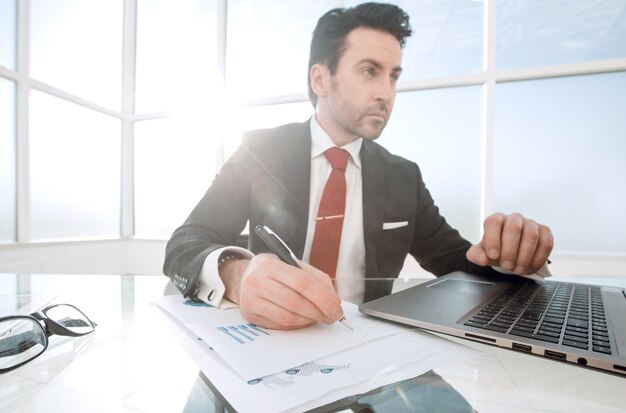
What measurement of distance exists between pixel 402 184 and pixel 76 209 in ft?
9.63

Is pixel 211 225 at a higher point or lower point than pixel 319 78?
lower

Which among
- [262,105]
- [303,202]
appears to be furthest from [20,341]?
[262,105]

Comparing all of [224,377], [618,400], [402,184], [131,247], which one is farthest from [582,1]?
[131,247]

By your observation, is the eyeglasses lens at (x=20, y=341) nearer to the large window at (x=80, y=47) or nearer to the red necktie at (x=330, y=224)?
the red necktie at (x=330, y=224)

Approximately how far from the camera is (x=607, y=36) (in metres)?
1.91

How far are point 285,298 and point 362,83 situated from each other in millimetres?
1072

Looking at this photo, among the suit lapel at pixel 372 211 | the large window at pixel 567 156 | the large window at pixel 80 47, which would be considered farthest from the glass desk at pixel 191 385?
the large window at pixel 80 47

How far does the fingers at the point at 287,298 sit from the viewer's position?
0.34 m

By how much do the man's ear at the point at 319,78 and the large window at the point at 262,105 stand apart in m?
0.50

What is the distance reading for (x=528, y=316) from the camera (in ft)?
1.27

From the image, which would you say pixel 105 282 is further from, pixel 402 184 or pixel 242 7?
pixel 242 7

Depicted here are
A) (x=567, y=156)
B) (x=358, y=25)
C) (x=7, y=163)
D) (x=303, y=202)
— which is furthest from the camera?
(x=7, y=163)

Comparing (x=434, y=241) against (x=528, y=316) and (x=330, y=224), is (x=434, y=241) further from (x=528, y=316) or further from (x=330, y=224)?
(x=528, y=316)

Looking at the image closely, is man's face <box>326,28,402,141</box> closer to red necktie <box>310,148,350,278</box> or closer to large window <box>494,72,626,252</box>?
red necktie <box>310,148,350,278</box>
